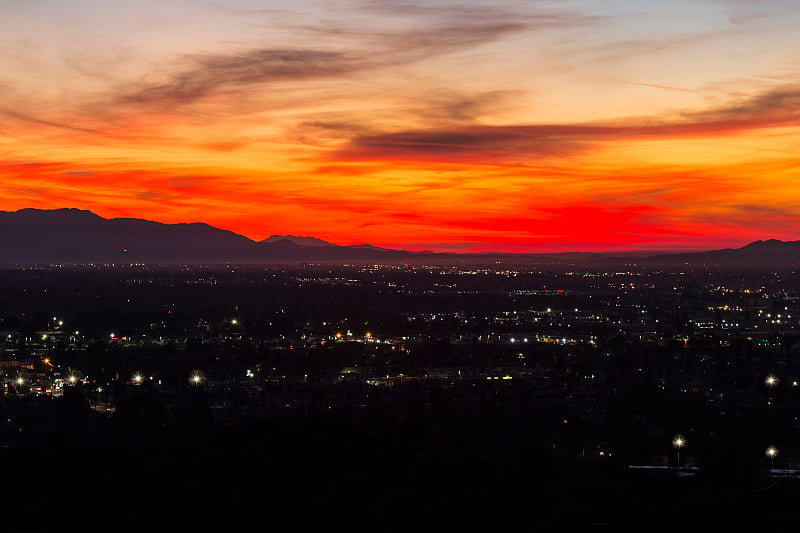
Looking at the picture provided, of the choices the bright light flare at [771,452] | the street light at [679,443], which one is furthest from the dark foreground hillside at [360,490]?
the street light at [679,443]

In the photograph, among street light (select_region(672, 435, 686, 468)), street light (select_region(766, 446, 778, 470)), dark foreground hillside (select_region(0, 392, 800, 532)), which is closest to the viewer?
dark foreground hillside (select_region(0, 392, 800, 532))

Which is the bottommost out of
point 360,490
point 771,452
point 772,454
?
point 772,454

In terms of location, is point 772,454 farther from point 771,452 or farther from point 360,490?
point 360,490

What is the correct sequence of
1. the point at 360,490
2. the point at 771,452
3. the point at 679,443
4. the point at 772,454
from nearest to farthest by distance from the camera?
the point at 360,490 → the point at 771,452 → the point at 772,454 → the point at 679,443

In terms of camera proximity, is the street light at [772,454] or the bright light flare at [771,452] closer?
the street light at [772,454]

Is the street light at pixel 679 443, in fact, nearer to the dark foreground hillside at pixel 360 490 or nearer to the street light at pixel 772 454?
the street light at pixel 772 454

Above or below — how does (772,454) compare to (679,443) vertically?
below

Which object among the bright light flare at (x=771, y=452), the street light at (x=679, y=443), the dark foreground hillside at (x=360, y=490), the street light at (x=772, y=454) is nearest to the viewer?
the dark foreground hillside at (x=360, y=490)

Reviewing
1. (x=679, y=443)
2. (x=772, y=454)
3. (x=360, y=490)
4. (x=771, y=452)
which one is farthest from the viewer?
(x=679, y=443)

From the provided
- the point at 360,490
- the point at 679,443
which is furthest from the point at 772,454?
the point at 360,490

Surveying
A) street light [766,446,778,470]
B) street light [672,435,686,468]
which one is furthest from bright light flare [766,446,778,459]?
street light [672,435,686,468]

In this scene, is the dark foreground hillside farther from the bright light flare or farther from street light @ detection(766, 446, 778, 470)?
the bright light flare

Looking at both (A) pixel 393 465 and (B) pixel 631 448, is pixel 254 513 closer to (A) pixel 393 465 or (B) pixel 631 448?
(A) pixel 393 465
